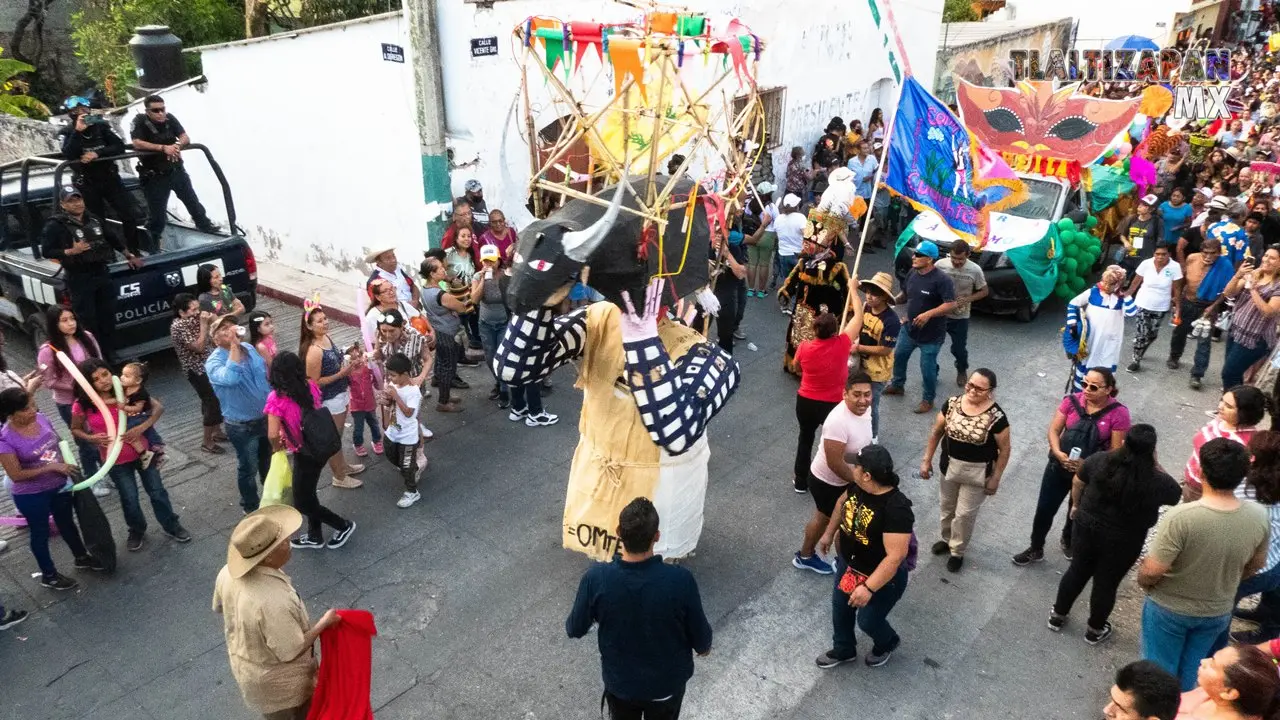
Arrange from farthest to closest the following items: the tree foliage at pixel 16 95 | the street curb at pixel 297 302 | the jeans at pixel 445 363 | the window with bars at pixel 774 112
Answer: the tree foliage at pixel 16 95 → the window with bars at pixel 774 112 → the street curb at pixel 297 302 → the jeans at pixel 445 363

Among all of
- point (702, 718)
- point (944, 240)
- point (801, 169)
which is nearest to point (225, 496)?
point (702, 718)

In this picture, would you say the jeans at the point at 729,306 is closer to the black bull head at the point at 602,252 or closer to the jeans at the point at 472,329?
the jeans at the point at 472,329

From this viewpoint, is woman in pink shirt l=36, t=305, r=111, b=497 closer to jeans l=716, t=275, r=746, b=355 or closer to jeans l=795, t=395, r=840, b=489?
jeans l=795, t=395, r=840, b=489

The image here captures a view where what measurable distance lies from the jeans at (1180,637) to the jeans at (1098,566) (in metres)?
0.33

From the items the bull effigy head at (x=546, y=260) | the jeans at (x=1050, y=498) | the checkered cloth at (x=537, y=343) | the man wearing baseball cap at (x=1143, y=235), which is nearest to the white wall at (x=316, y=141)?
the checkered cloth at (x=537, y=343)

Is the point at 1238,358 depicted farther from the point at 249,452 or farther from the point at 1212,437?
the point at 249,452

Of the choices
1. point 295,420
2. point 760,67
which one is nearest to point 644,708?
point 295,420

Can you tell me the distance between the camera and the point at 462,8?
362 inches

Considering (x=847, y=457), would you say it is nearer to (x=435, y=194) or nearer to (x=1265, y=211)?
(x=435, y=194)

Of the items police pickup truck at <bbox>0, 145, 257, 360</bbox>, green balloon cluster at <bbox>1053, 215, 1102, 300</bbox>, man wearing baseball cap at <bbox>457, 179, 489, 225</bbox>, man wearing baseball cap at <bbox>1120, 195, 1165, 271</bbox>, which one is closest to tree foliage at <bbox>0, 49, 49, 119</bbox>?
police pickup truck at <bbox>0, 145, 257, 360</bbox>

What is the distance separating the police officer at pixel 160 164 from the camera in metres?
8.95

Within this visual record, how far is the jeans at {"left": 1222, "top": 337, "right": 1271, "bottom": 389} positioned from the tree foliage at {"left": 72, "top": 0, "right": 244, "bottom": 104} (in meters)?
15.0

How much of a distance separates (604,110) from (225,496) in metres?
4.40

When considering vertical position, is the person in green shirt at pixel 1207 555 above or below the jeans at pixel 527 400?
above
